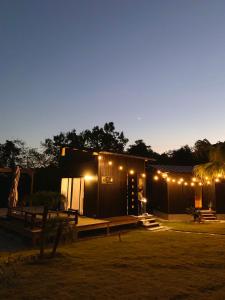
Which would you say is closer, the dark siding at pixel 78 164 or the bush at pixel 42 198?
the bush at pixel 42 198

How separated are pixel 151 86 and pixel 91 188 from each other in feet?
25.8

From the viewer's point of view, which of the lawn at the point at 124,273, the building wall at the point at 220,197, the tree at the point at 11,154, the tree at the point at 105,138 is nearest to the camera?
the lawn at the point at 124,273

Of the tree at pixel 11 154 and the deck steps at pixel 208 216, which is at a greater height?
the tree at pixel 11 154

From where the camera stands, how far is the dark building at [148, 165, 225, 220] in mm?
17047

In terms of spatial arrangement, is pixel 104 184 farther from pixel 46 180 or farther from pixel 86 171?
pixel 46 180

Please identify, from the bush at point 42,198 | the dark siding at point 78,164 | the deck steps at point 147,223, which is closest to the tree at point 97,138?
the dark siding at point 78,164

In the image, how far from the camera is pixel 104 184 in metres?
13.3

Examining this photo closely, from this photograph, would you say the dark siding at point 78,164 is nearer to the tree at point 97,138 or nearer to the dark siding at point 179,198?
the dark siding at point 179,198

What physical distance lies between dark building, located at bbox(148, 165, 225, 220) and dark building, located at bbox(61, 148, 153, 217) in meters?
2.88

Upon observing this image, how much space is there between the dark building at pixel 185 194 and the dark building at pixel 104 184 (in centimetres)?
288

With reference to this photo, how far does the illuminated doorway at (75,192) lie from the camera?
14.0 m

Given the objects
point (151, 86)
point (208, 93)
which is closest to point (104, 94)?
point (151, 86)

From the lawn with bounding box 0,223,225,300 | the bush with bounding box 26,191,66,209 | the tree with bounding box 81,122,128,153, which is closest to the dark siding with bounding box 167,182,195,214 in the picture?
the lawn with bounding box 0,223,225,300

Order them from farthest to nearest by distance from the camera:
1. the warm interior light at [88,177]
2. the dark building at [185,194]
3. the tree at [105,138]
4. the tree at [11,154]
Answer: the tree at [105,138], the tree at [11,154], the dark building at [185,194], the warm interior light at [88,177]
